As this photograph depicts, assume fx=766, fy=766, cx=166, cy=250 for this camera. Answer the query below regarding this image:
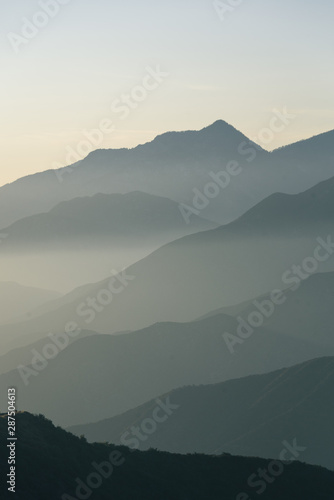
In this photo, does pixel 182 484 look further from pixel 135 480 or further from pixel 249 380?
pixel 249 380

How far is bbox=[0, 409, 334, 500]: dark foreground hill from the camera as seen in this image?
186 ft

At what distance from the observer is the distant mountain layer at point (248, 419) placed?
14350 cm

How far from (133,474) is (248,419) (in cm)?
9395

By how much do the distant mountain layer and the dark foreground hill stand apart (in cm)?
6513

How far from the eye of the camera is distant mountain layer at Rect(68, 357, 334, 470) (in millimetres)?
143500

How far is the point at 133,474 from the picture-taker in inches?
2549

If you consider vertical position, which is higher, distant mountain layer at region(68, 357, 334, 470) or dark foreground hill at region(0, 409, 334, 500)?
distant mountain layer at region(68, 357, 334, 470)

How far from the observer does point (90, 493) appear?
5778 cm

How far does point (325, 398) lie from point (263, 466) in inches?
3339

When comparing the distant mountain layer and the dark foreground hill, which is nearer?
the dark foreground hill

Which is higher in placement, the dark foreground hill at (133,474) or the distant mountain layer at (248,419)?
the distant mountain layer at (248,419)

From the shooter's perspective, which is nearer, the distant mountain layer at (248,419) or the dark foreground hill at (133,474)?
the dark foreground hill at (133,474)

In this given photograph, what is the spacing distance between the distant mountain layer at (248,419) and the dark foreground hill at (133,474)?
214 feet

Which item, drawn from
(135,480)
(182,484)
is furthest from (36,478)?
(182,484)
